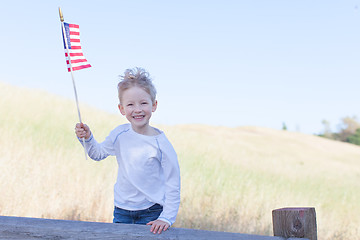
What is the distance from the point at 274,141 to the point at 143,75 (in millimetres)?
29041

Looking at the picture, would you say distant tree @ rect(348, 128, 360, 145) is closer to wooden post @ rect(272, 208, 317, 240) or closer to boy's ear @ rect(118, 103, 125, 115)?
wooden post @ rect(272, 208, 317, 240)

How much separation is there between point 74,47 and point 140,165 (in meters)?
1.04

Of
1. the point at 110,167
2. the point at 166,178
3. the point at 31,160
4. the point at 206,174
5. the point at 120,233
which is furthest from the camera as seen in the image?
the point at 206,174

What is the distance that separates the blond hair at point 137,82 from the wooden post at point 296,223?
3.87 ft

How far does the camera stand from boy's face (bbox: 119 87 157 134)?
286 cm

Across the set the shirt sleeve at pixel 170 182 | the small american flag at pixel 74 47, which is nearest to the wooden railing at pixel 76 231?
the shirt sleeve at pixel 170 182

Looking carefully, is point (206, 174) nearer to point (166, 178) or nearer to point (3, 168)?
point (3, 168)

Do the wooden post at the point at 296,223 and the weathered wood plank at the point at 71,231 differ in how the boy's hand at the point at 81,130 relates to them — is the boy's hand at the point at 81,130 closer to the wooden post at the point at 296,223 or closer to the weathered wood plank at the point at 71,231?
the weathered wood plank at the point at 71,231

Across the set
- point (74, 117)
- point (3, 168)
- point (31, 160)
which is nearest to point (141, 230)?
point (3, 168)

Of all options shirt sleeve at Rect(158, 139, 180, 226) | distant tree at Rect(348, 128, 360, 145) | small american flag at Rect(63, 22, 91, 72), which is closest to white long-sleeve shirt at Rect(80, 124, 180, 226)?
shirt sleeve at Rect(158, 139, 180, 226)

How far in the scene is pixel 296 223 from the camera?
2721 mm

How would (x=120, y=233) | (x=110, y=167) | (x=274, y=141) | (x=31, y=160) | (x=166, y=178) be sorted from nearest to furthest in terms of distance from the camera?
(x=120, y=233) → (x=166, y=178) → (x=31, y=160) → (x=110, y=167) → (x=274, y=141)

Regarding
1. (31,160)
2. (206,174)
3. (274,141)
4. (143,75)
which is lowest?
(274,141)

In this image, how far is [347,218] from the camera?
347 inches
